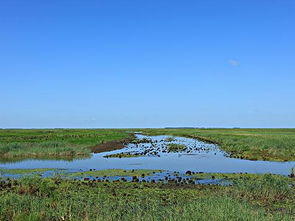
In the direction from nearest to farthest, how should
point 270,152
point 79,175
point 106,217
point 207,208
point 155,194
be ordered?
1. point 106,217
2. point 207,208
3. point 155,194
4. point 79,175
5. point 270,152

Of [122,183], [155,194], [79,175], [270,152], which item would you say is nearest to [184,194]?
[155,194]

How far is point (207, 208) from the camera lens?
10.1 m

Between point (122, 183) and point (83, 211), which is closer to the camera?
point (83, 211)

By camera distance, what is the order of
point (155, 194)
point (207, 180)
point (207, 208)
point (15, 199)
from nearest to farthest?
point (207, 208) < point (15, 199) < point (155, 194) < point (207, 180)

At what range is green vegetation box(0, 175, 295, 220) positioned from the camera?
964 centimetres

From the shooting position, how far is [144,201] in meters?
13.8

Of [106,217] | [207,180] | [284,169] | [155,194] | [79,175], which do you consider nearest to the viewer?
[106,217]

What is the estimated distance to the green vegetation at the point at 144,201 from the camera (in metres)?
9.64

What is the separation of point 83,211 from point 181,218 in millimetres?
3291

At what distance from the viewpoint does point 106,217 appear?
934 cm

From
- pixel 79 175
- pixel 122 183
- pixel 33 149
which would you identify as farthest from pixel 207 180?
pixel 33 149

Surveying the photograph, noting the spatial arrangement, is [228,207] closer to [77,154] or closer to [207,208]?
[207,208]

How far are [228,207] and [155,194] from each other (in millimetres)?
6111

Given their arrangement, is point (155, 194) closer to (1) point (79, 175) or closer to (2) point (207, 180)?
(2) point (207, 180)
